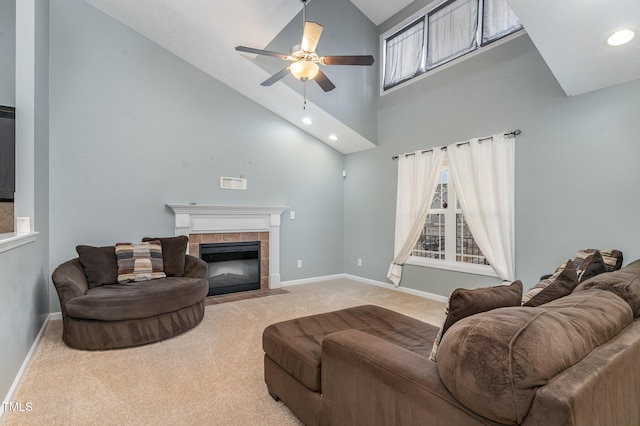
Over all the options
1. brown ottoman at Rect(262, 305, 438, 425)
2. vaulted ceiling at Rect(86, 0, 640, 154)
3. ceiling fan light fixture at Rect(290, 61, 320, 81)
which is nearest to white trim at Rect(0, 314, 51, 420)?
brown ottoman at Rect(262, 305, 438, 425)

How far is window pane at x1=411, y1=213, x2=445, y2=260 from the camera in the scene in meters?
4.60

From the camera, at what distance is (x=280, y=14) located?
3.52 m

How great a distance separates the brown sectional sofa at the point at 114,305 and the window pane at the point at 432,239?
3.10 metres

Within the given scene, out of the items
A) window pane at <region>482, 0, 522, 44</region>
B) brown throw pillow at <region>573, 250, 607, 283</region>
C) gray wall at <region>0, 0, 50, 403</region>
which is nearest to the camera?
gray wall at <region>0, 0, 50, 403</region>

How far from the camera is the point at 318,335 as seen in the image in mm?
1942

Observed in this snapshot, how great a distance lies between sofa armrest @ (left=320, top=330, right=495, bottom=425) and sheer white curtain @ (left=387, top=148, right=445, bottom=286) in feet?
11.3

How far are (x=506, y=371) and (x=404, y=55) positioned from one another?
533cm

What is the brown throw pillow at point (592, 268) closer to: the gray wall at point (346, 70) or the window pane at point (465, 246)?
the window pane at point (465, 246)

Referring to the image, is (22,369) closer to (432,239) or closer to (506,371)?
(506,371)

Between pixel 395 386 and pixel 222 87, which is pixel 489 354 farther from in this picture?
pixel 222 87

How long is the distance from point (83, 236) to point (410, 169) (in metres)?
4.41

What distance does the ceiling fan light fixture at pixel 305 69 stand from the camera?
10.0 ft

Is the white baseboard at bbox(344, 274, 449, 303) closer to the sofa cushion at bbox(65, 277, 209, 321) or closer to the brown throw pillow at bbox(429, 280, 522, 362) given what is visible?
the sofa cushion at bbox(65, 277, 209, 321)

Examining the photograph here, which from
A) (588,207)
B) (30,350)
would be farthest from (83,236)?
(588,207)
